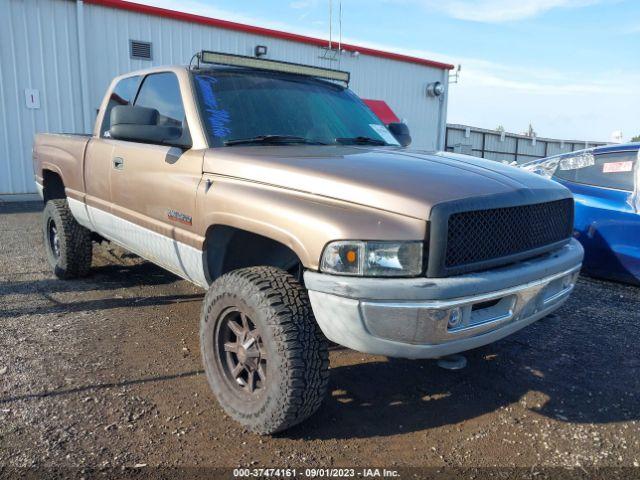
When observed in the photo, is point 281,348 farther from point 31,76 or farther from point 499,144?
point 499,144

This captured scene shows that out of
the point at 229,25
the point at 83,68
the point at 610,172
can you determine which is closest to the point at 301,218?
the point at 610,172

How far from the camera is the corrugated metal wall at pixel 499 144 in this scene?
2031cm

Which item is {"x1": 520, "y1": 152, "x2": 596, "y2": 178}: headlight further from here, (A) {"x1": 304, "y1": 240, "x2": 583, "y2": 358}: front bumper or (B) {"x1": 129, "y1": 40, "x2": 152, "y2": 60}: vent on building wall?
(B) {"x1": 129, "y1": 40, "x2": 152, "y2": 60}: vent on building wall

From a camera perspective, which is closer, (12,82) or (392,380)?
A: (392,380)

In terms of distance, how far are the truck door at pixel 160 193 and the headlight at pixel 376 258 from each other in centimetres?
108

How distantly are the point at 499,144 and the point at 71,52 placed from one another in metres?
17.2

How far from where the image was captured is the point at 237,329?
2744mm

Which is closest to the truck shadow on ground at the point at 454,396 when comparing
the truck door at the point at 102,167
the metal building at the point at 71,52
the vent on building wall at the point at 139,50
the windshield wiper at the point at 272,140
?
the windshield wiper at the point at 272,140

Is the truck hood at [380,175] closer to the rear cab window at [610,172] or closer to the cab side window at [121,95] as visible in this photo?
the cab side window at [121,95]

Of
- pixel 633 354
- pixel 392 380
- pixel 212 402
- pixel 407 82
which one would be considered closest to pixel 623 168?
pixel 633 354

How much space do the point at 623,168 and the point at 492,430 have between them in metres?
3.44

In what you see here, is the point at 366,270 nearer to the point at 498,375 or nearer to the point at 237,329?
the point at 237,329

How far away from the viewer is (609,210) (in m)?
4.88

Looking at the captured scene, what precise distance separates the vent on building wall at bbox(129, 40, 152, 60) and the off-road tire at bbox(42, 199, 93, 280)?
7.80m
